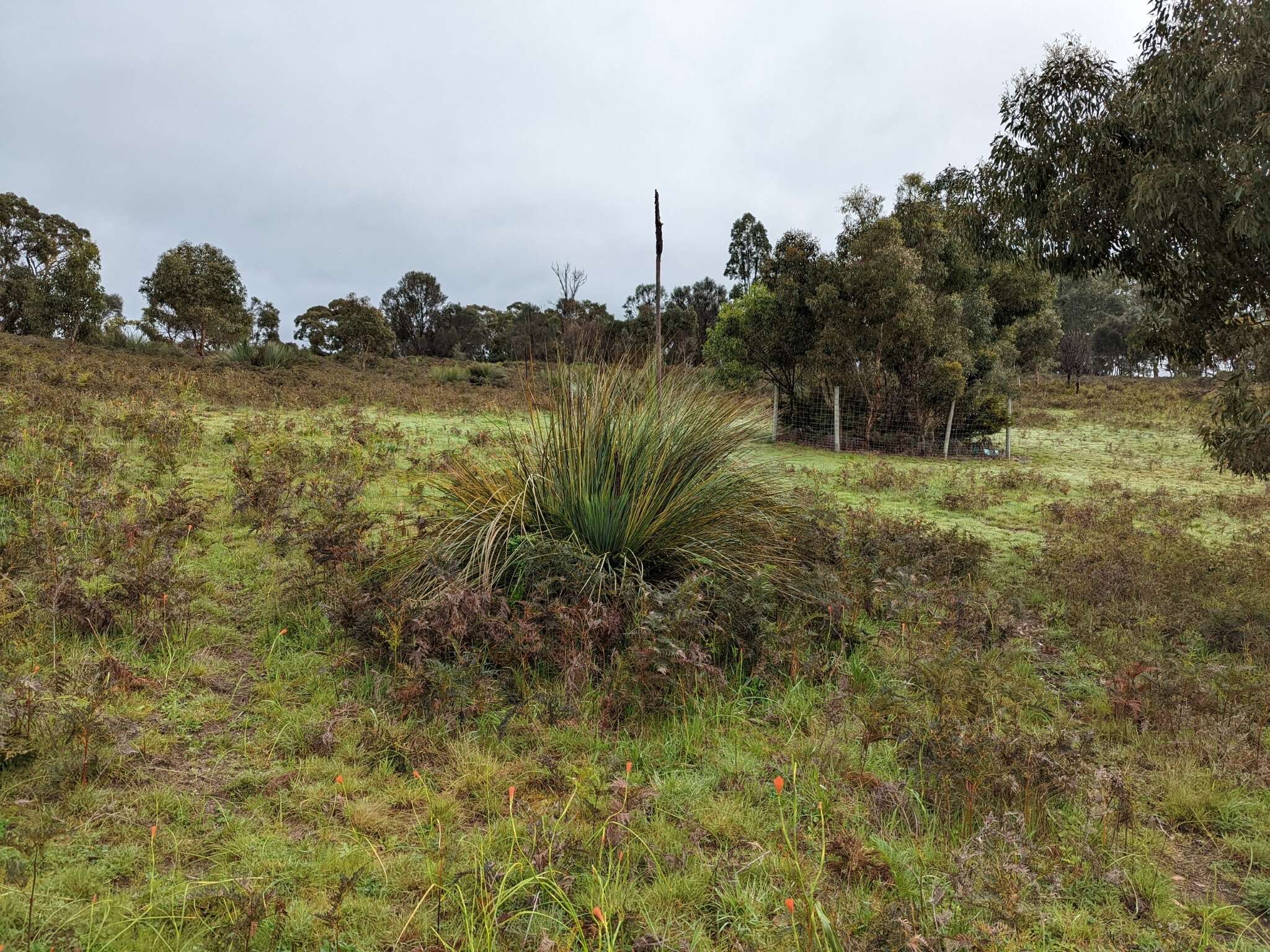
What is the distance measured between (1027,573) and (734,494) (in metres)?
3.10

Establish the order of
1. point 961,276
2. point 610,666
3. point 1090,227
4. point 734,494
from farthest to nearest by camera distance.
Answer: point 961,276 < point 1090,227 < point 734,494 < point 610,666

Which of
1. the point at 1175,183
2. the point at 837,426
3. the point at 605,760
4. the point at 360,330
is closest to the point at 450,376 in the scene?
the point at 360,330

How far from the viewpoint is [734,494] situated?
A: 4469 mm

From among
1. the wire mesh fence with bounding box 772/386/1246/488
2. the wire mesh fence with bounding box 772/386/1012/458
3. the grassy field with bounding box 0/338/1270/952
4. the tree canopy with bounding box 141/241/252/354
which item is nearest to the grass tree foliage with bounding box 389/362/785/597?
the grassy field with bounding box 0/338/1270/952

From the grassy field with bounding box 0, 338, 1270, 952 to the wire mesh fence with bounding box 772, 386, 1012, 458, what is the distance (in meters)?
10.8

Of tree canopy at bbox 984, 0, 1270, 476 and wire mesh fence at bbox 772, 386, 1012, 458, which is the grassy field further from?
wire mesh fence at bbox 772, 386, 1012, 458

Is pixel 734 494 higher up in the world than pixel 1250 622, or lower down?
higher up

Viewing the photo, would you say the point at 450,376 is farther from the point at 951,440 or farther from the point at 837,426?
the point at 951,440

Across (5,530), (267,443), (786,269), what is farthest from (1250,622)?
(786,269)

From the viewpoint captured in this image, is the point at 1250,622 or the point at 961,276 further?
the point at 961,276

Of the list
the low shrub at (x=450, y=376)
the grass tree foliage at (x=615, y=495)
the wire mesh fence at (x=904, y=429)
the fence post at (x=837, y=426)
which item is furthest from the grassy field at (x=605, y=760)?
the low shrub at (x=450, y=376)

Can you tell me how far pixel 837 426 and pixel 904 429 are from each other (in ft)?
6.11

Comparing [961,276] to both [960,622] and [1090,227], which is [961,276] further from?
[960,622]

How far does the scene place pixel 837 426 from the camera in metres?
16.2
